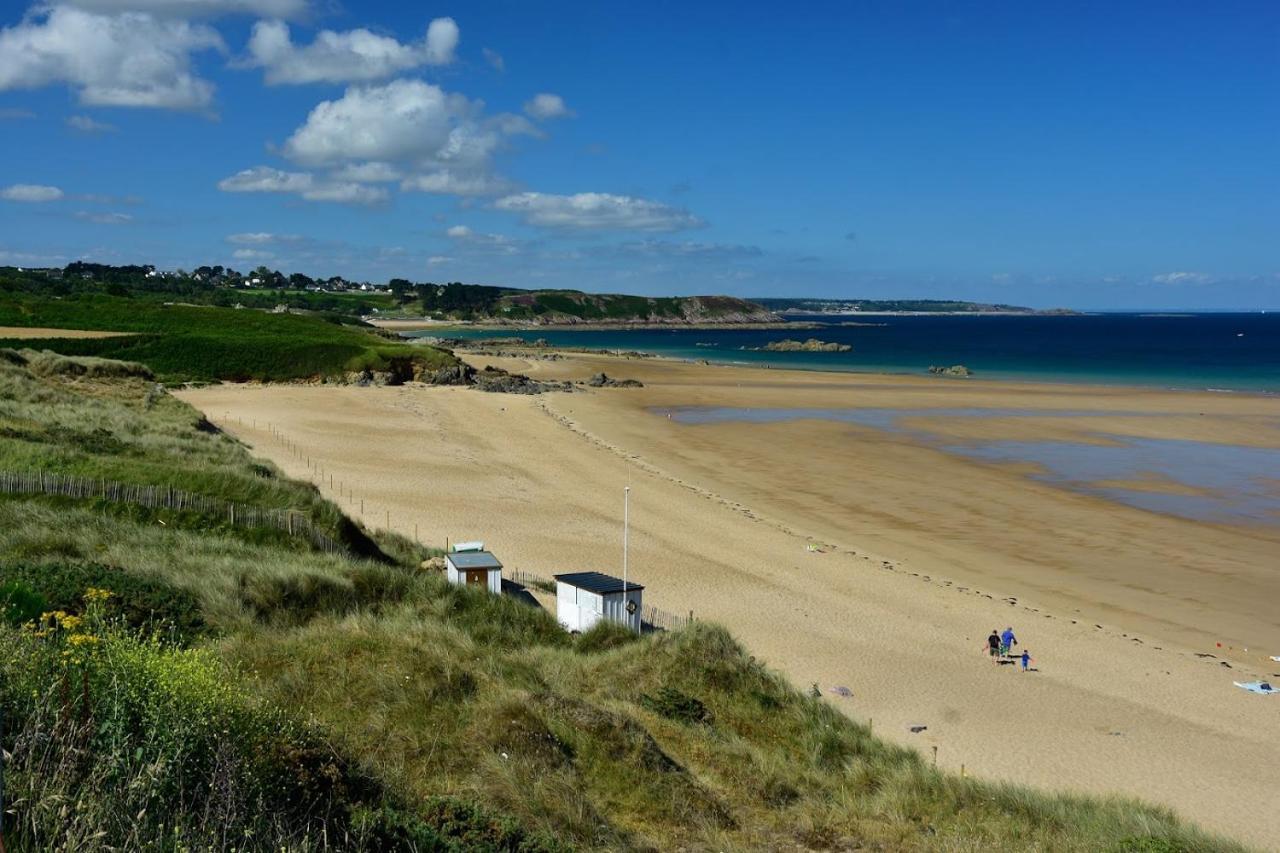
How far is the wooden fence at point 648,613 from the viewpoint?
17703 mm

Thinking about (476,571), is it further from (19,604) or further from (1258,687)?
(1258,687)

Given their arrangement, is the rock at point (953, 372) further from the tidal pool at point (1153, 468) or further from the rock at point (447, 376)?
the rock at point (447, 376)

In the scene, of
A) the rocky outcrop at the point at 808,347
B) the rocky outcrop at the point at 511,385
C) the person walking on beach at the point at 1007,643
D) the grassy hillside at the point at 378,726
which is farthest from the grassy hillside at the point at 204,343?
the rocky outcrop at the point at 808,347

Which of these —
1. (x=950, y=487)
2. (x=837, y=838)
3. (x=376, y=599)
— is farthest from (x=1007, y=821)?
(x=950, y=487)

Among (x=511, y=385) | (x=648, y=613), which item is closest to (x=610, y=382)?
(x=511, y=385)

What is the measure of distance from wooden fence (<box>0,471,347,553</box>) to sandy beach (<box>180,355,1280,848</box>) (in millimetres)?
6329

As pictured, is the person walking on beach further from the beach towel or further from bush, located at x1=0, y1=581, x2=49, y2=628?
bush, located at x1=0, y1=581, x2=49, y2=628

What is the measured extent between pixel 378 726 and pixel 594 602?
26.0 feet

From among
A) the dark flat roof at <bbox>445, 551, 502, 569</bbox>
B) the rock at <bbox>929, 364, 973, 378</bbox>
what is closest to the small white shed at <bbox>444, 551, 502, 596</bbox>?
the dark flat roof at <bbox>445, 551, 502, 569</bbox>

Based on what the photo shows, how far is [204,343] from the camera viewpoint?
6625 cm

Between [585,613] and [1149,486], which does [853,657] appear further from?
[1149,486]

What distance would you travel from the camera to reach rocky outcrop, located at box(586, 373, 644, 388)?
73.3m

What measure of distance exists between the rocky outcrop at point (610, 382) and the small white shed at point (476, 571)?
181ft

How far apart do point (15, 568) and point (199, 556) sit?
Answer: 116 inches
